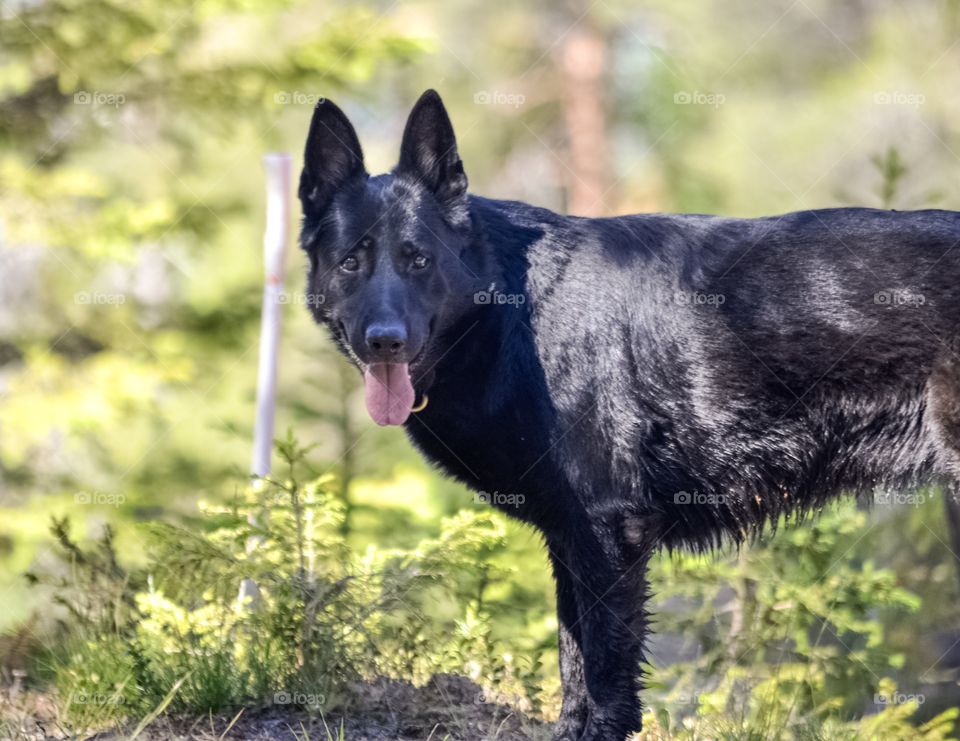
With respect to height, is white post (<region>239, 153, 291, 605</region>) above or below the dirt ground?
above

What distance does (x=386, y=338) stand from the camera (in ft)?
13.4

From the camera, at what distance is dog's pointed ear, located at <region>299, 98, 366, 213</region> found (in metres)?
4.52

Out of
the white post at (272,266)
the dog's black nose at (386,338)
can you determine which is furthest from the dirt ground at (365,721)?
the white post at (272,266)

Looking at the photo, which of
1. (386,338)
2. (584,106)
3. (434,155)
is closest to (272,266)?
(434,155)

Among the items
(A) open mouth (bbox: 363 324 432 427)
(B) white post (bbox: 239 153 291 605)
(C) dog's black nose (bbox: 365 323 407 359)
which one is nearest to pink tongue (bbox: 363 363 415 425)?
(A) open mouth (bbox: 363 324 432 427)

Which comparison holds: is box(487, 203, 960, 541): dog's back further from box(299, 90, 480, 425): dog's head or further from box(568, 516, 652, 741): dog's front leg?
box(299, 90, 480, 425): dog's head

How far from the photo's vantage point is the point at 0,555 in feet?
27.9

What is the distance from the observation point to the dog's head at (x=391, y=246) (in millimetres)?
4262

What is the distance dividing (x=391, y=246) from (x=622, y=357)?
41.7 inches

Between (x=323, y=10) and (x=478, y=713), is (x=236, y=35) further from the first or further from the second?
(x=478, y=713)


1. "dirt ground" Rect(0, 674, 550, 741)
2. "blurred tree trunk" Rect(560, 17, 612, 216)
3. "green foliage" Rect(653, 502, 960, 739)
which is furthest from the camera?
"blurred tree trunk" Rect(560, 17, 612, 216)

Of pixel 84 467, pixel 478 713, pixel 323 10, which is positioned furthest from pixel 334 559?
pixel 323 10

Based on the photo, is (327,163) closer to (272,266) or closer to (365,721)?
(272,266)

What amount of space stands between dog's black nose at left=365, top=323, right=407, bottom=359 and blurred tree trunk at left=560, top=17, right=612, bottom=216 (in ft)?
41.3
